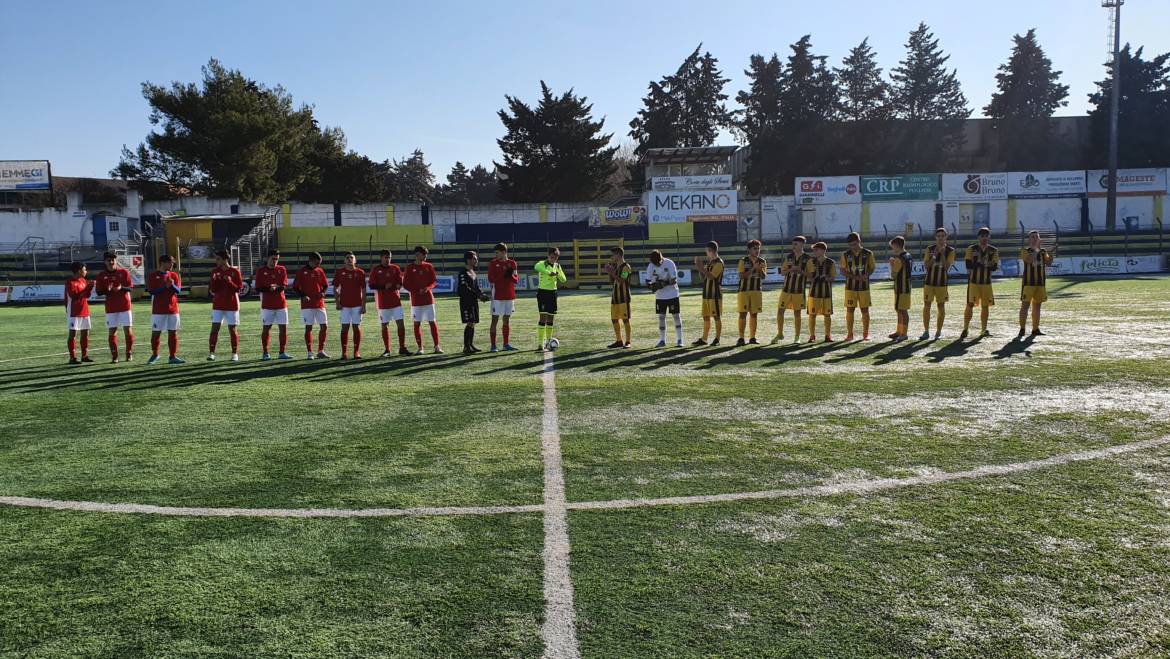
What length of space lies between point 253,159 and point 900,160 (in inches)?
1893

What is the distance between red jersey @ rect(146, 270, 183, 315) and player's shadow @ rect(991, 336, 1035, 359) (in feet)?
42.2

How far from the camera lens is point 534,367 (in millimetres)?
11508

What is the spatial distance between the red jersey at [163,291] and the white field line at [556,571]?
9249 millimetres

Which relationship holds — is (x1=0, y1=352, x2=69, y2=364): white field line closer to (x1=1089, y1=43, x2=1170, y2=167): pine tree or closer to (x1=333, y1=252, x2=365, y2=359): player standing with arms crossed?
(x1=333, y1=252, x2=365, y2=359): player standing with arms crossed

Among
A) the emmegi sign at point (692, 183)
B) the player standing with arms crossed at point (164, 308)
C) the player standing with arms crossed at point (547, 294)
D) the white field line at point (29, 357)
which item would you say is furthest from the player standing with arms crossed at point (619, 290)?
the emmegi sign at point (692, 183)

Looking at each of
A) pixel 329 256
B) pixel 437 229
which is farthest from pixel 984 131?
pixel 329 256

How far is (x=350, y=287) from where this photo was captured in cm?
1348

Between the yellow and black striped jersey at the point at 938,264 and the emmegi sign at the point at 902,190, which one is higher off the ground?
the emmegi sign at the point at 902,190

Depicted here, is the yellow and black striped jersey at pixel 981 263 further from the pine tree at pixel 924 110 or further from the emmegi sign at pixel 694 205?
the pine tree at pixel 924 110

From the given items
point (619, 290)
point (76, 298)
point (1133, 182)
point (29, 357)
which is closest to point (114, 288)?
point (76, 298)

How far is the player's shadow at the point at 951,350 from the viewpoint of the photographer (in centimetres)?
1144

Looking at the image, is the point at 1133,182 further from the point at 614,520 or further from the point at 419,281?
the point at 614,520

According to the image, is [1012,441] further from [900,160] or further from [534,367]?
[900,160]

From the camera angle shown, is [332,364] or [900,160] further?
[900,160]
